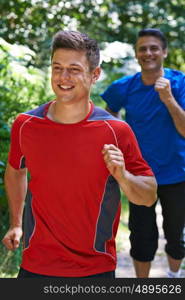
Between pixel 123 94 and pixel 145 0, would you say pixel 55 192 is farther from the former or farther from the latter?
pixel 145 0

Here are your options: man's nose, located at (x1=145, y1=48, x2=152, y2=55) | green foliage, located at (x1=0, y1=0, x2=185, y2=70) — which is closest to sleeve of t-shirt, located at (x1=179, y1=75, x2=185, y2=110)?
man's nose, located at (x1=145, y1=48, x2=152, y2=55)

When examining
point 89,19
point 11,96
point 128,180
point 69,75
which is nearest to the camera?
point 128,180

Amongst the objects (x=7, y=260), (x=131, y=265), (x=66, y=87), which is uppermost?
(x=66, y=87)

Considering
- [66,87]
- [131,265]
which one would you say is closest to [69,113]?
[66,87]

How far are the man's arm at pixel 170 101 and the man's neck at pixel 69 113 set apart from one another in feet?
5.34

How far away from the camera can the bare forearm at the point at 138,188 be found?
9.73 feet

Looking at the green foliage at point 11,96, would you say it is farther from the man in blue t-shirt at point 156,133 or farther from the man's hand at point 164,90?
the man's hand at point 164,90

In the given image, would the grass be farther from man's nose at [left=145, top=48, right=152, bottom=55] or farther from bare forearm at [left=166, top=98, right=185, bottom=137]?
man's nose at [left=145, top=48, right=152, bottom=55]

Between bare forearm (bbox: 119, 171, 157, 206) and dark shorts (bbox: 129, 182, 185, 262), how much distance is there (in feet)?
6.38

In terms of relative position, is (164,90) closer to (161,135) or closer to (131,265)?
(161,135)

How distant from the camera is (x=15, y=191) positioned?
3424 mm

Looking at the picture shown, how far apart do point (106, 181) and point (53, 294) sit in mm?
623

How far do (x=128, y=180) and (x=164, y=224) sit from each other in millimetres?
2385

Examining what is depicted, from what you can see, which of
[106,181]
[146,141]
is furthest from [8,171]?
[146,141]
